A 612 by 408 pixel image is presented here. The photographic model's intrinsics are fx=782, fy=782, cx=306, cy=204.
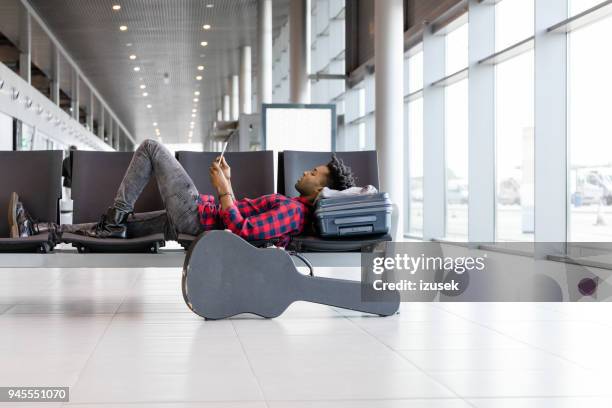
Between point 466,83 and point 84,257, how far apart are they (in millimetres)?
7859

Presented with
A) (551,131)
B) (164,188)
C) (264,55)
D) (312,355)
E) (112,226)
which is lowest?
(312,355)

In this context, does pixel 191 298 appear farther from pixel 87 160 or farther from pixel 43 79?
pixel 43 79

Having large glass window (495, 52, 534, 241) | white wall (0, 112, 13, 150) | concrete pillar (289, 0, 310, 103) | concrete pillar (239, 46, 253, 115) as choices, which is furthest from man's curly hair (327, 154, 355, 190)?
concrete pillar (239, 46, 253, 115)

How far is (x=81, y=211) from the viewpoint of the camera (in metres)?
4.99

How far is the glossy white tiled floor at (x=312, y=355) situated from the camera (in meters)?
2.39

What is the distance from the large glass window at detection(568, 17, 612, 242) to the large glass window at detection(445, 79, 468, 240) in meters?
3.15

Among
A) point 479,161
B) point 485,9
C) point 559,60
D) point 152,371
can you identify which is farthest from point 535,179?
point 152,371

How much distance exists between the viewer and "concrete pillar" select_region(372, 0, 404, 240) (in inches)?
404

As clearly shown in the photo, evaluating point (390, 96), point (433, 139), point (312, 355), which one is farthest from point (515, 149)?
point (312, 355)

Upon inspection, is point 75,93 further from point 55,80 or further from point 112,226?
point 112,226

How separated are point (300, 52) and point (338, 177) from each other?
1069 cm

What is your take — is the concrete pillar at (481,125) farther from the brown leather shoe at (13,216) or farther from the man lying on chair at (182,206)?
the brown leather shoe at (13,216)

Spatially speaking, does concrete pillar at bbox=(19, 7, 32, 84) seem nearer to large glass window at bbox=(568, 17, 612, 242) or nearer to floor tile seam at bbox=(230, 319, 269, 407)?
large glass window at bbox=(568, 17, 612, 242)

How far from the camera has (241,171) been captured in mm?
5289
